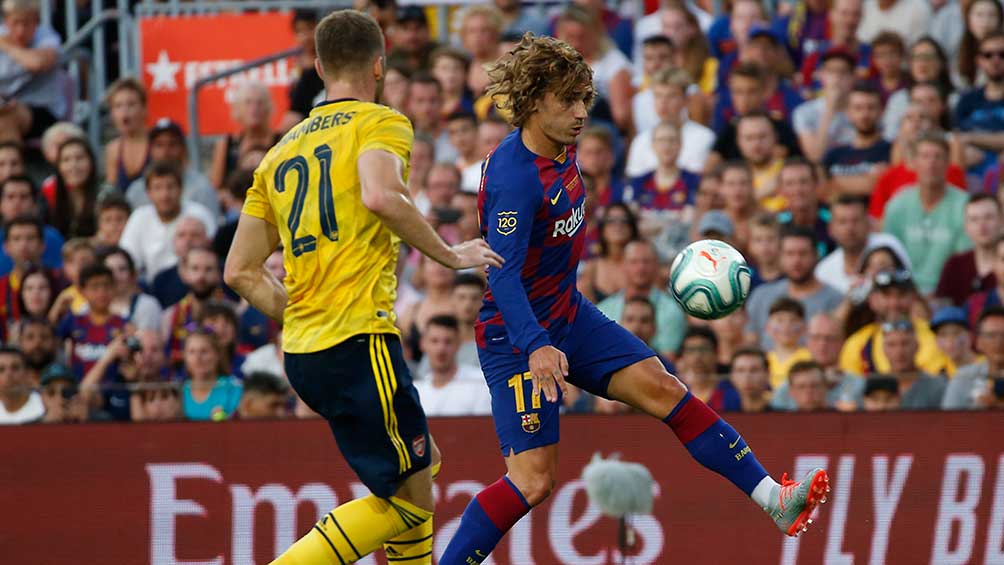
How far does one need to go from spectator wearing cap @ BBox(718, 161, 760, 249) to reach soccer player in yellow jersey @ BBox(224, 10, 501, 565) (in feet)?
17.9

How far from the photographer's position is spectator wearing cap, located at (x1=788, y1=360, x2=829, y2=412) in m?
9.31

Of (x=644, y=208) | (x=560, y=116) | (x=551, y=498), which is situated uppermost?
(x=560, y=116)

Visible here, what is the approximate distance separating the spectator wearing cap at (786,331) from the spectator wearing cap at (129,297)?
4278mm

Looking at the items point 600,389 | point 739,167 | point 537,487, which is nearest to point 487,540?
point 537,487

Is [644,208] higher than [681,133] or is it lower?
lower

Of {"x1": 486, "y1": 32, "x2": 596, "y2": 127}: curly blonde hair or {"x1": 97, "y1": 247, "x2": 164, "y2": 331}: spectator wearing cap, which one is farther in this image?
{"x1": 97, "y1": 247, "x2": 164, "y2": 331}: spectator wearing cap

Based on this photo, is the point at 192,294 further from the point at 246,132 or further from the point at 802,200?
the point at 802,200

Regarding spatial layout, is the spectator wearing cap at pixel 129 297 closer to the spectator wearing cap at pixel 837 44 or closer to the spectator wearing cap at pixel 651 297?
the spectator wearing cap at pixel 651 297

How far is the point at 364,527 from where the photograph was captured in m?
6.59

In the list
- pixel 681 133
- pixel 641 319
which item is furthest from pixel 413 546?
pixel 681 133

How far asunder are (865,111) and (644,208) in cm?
180

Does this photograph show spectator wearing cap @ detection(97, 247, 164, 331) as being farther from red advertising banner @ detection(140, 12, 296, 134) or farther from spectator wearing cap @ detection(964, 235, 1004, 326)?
spectator wearing cap @ detection(964, 235, 1004, 326)

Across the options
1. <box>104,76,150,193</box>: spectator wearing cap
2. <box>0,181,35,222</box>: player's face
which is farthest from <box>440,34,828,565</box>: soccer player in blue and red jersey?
<box>104,76,150,193</box>: spectator wearing cap

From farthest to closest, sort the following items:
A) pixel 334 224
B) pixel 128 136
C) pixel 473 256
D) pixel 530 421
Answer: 1. pixel 128 136
2. pixel 530 421
3. pixel 334 224
4. pixel 473 256
